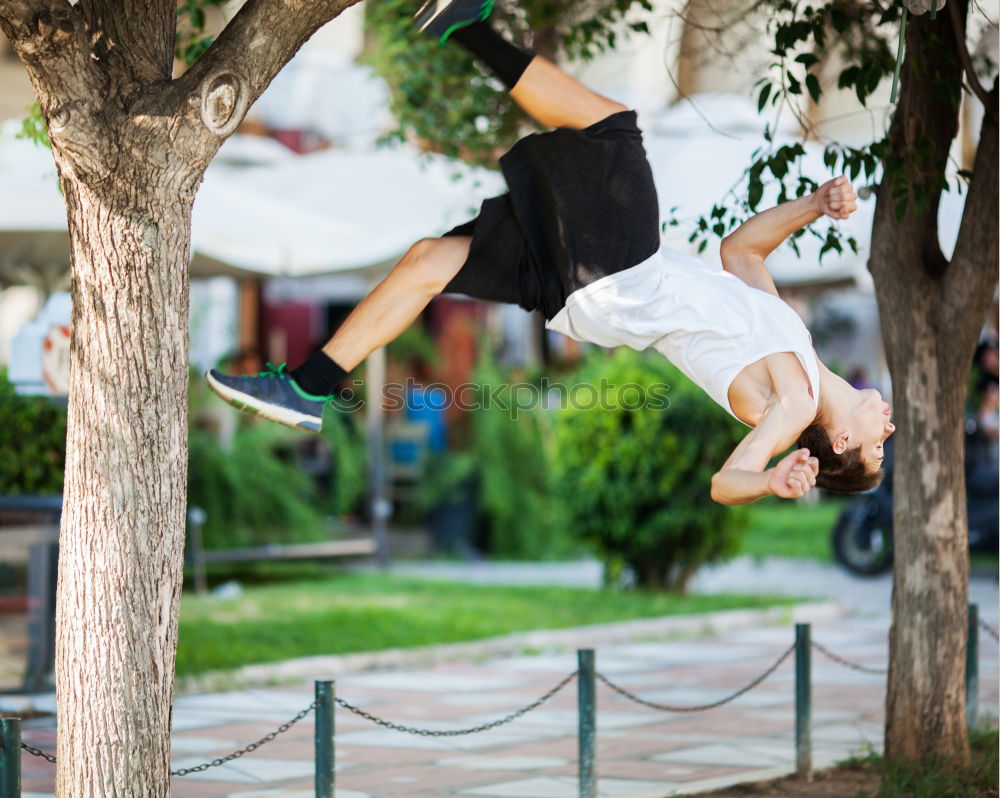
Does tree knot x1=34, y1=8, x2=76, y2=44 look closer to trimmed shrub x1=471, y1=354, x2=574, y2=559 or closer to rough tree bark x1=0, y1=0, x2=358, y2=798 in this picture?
rough tree bark x1=0, y1=0, x2=358, y2=798

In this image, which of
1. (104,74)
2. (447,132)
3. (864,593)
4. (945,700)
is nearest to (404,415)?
(864,593)

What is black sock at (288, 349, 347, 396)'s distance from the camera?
4.63m

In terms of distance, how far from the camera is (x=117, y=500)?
454 centimetres

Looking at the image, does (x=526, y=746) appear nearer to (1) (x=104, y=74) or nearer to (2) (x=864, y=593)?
(1) (x=104, y=74)

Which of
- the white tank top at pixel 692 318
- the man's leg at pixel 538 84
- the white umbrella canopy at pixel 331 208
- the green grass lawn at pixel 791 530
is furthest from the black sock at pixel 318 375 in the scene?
the green grass lawn at pixel 791 530

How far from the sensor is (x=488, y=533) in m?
15.9

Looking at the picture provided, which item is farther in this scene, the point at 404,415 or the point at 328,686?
the point at 404,415

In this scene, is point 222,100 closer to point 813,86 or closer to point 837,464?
point 837,464

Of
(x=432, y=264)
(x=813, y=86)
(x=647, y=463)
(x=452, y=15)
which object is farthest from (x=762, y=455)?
(x=647, y=463)

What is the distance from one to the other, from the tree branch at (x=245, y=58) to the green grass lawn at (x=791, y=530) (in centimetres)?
1055

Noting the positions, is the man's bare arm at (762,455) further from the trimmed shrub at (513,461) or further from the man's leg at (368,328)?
the trimmed shrub at (513,461)

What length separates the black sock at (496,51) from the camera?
4.51m

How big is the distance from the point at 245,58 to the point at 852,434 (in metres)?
2.13

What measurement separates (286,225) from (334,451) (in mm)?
2414
